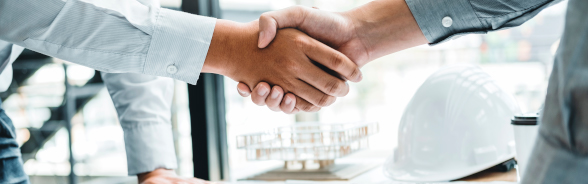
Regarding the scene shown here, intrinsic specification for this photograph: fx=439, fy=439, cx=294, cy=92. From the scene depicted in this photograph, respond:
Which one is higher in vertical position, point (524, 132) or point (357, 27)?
point (357, 27)

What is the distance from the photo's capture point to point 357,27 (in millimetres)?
1082

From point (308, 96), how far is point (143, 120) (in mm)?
465

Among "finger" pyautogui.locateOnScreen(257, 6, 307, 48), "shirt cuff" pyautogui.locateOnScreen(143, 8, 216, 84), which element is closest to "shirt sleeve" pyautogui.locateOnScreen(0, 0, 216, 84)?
"shirt cuff" pyautogui.locateOnScreen(143, 8, 216, 84)

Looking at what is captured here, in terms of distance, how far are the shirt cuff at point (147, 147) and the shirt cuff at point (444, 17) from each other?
2.40ft

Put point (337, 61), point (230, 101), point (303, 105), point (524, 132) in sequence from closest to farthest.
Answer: point (524, 132) → point (337, 61) → point (303, 105) → point (230, 101)

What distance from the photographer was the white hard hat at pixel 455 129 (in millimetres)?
928

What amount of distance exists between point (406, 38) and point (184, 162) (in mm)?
1775

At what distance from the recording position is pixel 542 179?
289 mm

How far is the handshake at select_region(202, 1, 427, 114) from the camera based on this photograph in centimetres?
100

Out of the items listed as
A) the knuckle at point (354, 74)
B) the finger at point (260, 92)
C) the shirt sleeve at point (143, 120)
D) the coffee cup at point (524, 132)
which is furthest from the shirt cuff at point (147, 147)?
the coffee cup at point (524, 132)

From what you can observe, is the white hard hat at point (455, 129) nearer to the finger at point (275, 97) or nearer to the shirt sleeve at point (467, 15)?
the shirt sleeve at point (467, 15)

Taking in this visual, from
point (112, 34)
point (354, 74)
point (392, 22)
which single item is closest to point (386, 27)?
point (392, 22)

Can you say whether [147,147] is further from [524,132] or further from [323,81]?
[524,132]

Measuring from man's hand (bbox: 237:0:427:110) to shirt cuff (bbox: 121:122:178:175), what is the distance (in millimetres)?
300
